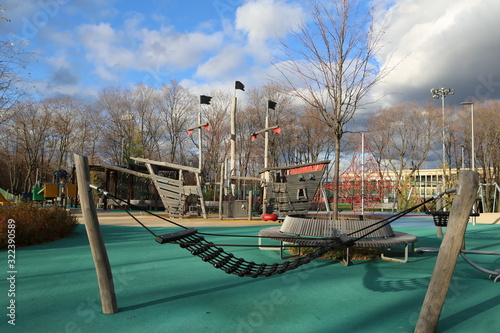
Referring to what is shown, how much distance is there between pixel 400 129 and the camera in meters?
32.2

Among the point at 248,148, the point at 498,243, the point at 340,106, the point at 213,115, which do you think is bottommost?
the point at 498,243

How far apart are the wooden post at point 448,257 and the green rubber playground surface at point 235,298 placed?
25cm

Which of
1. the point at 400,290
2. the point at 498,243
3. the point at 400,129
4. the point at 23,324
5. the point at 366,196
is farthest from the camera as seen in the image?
the point at 400,129

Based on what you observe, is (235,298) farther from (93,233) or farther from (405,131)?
(405,131)

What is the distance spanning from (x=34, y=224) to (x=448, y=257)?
819 centimetres

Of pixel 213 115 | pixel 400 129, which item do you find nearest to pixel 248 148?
pixel 213 115

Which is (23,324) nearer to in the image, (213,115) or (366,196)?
(366,196)

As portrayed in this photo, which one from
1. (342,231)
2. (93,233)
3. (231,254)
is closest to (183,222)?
(342,231)

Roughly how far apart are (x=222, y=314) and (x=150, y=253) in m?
3.98

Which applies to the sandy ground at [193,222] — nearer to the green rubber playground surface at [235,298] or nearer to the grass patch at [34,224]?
the grass patch at [34,224]

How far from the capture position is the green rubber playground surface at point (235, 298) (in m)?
3.36

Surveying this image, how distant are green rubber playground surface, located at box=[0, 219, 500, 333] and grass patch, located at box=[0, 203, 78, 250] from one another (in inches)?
50.0

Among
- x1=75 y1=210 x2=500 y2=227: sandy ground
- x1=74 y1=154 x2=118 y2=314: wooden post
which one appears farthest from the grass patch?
x1=74 y1=154 x2=118 y2=314: wooden post

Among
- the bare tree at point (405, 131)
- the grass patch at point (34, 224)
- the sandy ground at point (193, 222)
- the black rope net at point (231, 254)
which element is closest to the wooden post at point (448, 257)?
the black rope net at point (231, 254)
